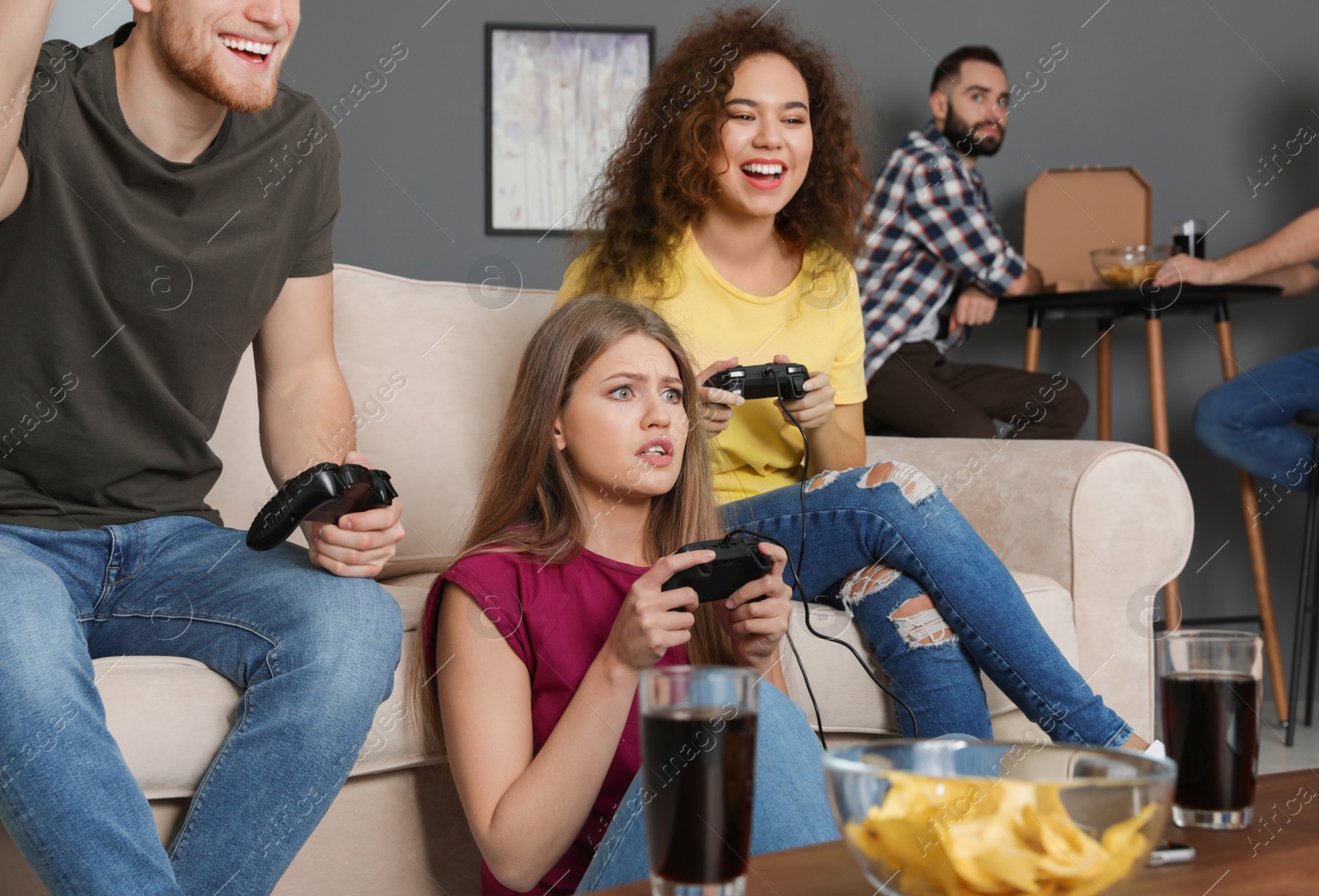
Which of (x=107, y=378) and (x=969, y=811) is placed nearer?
(x=969, y=811)

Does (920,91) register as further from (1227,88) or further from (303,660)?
(303,660)

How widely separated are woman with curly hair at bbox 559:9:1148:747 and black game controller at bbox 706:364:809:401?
3 cm

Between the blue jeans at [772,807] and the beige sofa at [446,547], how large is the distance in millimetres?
449

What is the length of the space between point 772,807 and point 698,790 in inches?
11.6

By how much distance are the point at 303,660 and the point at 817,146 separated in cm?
114

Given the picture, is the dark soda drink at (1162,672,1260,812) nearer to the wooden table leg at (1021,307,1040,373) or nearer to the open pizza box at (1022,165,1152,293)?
the wooden table leg at (1021,307,1040,373)

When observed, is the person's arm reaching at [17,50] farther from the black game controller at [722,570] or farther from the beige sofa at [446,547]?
the black game controller at [722,570]

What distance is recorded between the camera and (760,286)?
167cm

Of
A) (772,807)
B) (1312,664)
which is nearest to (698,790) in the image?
(772,807)

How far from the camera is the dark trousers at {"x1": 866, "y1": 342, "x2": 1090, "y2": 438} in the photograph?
2660 millimetres

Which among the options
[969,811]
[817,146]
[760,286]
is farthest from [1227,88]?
[969,811]

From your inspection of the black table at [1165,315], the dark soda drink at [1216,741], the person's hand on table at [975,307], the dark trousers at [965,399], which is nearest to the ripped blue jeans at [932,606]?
the dark soda drink at [1216,741]

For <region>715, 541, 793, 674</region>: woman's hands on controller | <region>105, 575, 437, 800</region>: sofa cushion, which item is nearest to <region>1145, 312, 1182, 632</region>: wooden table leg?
<region>715, 541, 793, 674</region>: woman's hands on controller

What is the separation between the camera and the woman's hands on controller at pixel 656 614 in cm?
87
